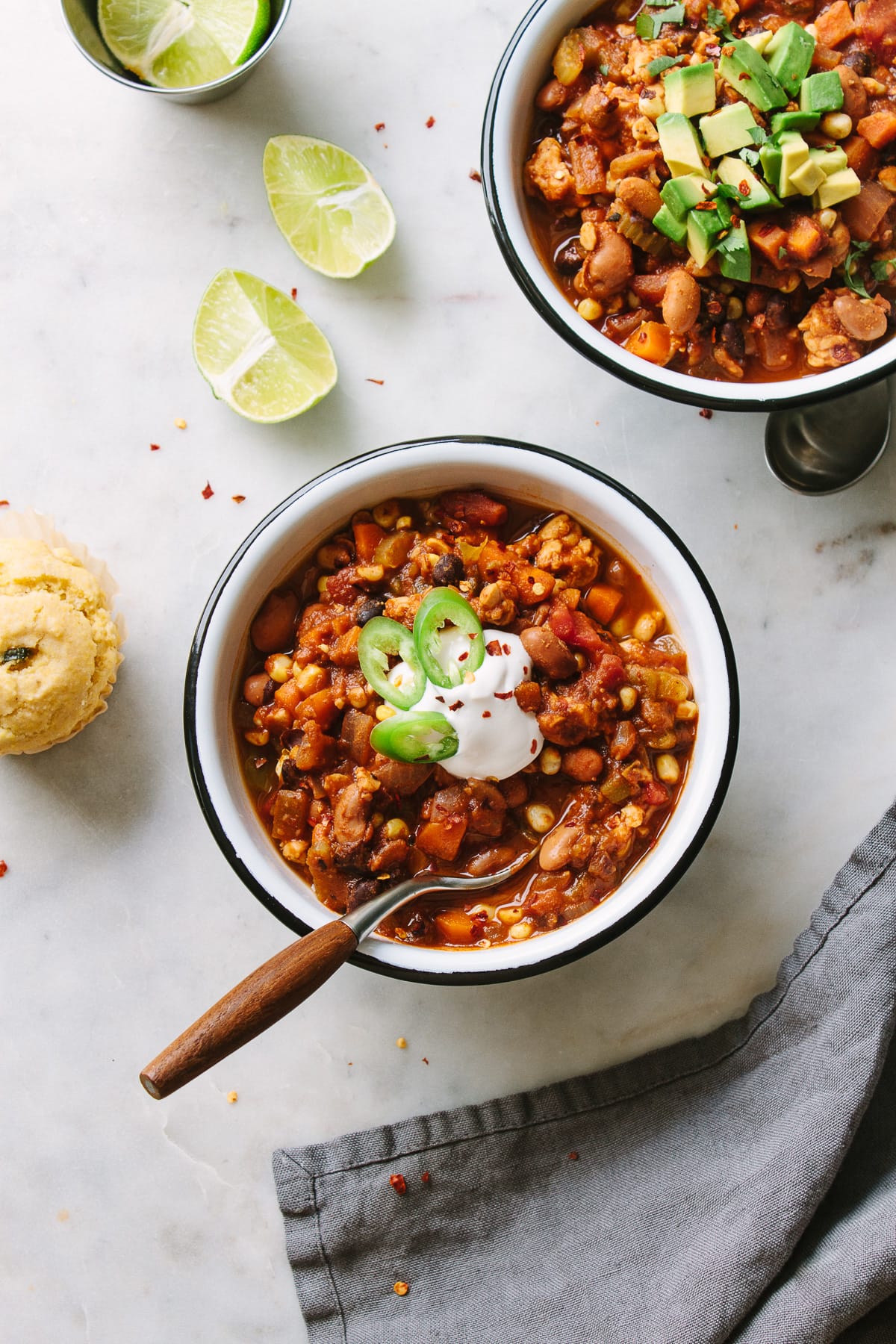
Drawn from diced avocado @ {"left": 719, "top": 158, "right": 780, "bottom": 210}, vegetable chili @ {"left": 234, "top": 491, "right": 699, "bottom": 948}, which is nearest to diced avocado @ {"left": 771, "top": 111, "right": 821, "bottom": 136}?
diced avocado @ {"left": 719, "top": 158, "right": 780, "bottom": 210}

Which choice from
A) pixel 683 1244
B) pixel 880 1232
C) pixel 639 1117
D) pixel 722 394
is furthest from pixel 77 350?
pixel 880 1232

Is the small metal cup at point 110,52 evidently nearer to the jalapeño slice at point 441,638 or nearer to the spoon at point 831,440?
the jalapeño slice at point 441,638

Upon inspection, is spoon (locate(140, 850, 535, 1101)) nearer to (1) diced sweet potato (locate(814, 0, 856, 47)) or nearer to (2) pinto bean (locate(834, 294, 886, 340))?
(2) pinto bean (locate(834, 294, 886, 340))

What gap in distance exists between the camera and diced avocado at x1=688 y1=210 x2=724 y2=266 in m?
2.48

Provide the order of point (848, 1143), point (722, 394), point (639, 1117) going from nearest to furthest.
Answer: point (722, 394) → point (848, 1143) → point (639, 1117)

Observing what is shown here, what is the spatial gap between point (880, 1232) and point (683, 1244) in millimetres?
493

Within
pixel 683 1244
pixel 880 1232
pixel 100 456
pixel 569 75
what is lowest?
pixel 683 1244

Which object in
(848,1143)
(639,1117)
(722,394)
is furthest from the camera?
(639,1117)

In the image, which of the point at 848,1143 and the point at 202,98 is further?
the point at 202,98

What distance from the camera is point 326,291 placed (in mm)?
3047

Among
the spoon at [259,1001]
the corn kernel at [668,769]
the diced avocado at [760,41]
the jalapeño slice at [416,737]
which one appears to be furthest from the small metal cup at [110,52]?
the spoon at [259,1001]

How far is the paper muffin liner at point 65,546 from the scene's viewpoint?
2.98 meters

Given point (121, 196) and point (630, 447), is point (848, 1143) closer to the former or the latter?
point (630, 447)

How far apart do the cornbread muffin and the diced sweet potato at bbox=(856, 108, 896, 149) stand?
224 centimetres
